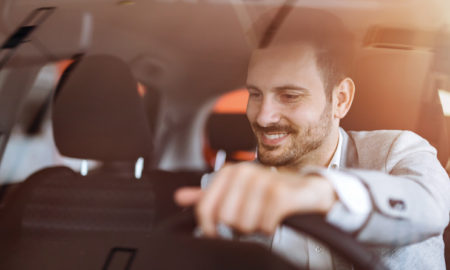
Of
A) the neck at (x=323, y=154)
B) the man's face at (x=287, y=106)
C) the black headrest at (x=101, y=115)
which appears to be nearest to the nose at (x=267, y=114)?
the man's face at (x=287, y=106)

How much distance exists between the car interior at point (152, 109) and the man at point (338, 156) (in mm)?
33

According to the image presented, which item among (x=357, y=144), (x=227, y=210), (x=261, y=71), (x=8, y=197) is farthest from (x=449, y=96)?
(x=8, y=197)

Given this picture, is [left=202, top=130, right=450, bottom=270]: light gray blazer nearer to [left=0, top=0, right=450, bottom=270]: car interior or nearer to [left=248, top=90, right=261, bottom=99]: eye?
[left=0, top=0, right=450, bottom=270]: car interior

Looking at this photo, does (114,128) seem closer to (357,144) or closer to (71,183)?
(71,183)

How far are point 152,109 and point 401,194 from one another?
0.50 m

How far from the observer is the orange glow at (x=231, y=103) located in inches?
37.9

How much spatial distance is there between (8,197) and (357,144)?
2.39 ft

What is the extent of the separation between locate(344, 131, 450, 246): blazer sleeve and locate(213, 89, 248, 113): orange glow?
0.29m

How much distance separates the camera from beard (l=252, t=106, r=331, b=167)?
91 centimetres

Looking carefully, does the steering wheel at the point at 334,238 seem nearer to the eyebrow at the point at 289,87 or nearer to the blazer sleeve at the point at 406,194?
the blazer sleeve at the point at 406,194

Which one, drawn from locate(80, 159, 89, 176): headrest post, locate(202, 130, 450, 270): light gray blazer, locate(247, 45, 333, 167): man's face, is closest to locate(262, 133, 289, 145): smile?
locate(247, 45, 333, 167): man's face

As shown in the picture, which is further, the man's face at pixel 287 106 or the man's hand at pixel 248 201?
the man's face at pixel 287 106

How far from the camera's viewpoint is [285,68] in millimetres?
912

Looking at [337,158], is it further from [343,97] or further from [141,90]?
[141,90]
